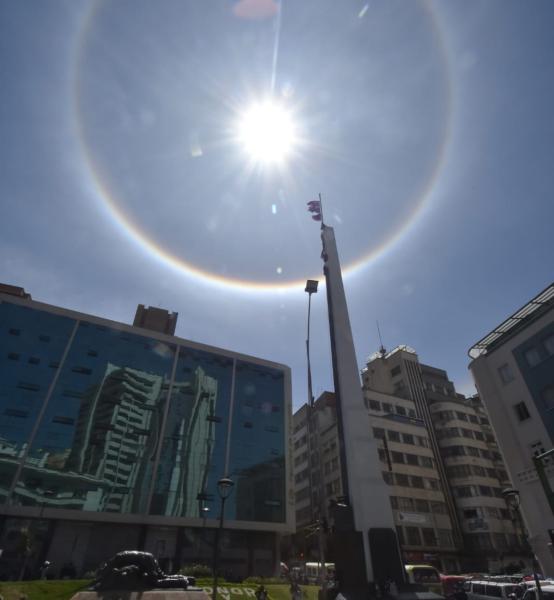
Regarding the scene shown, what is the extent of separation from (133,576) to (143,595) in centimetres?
179

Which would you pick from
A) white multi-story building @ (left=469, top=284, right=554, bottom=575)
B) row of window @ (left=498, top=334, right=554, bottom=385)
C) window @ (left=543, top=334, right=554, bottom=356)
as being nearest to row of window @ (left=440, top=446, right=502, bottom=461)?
white multi-story building @ (left=469, top=284, right=554, bottom=575)

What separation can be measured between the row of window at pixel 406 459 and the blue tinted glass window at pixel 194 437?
22.3m

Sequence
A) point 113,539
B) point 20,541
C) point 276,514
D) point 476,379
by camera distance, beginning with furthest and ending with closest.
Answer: point 276,514, point 113,539, point 20,541, point 476,379

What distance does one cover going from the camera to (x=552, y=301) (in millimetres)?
26375

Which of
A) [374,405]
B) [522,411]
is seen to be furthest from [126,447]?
[522,411]

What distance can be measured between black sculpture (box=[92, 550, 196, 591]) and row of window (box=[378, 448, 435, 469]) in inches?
1801

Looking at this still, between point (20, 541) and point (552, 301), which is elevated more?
point (552, 301)

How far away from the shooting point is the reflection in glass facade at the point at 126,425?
138 feet

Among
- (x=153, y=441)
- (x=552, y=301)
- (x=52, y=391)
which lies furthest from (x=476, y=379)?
(x=52, y=391)

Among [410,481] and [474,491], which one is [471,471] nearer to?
[474,491]

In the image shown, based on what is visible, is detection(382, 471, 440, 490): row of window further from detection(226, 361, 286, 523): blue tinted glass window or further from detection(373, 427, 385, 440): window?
detection(226, 361, 286, 523): blue tinted glass window

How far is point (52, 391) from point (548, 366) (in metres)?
49.0

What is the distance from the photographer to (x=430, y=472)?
56.2 metres

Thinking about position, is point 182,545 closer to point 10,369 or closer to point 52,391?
point 52,391
